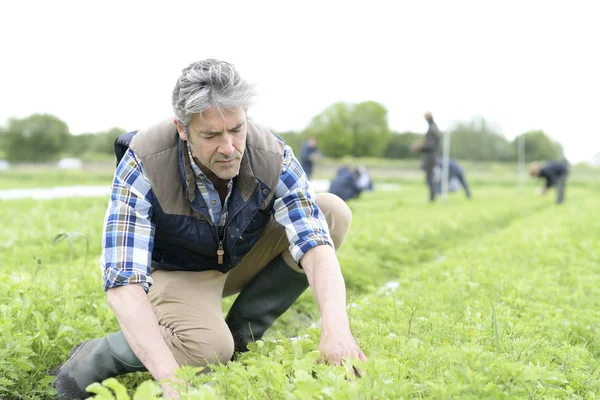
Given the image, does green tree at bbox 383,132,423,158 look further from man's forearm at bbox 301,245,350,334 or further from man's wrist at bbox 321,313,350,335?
man's wrist at bbox 321,313,350,335

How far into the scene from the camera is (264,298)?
321 centimetres

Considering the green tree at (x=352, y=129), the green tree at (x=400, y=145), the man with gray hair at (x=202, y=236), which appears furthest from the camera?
the green tree at (x=400, y=145)

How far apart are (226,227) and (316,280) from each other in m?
0.51

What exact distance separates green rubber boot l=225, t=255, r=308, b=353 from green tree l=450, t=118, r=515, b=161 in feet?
164

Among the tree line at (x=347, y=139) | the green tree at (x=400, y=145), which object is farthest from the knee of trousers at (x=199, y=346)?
the green tree at (x=400, y=145)

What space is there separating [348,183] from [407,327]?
10.9m

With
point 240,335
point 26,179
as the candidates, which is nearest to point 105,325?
point 240,335

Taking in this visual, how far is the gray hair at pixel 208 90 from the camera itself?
2.41 metres

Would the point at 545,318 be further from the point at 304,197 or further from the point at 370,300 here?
the point at 304,197

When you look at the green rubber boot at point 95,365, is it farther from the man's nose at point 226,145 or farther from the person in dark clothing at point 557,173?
the person in dark clothing at point 557,173

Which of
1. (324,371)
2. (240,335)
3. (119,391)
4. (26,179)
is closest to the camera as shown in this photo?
(119,391)

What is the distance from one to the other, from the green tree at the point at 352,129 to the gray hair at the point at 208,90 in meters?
60.7

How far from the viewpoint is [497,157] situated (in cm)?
5288

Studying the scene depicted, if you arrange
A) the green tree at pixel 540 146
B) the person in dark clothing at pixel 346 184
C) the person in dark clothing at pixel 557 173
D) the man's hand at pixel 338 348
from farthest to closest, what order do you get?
the green tree at pixel 540 146 < the person in dark clothing at pixel 557 173 < the person in dark clothing at pixel 346 184 < the man's hand at pixel 338 348
